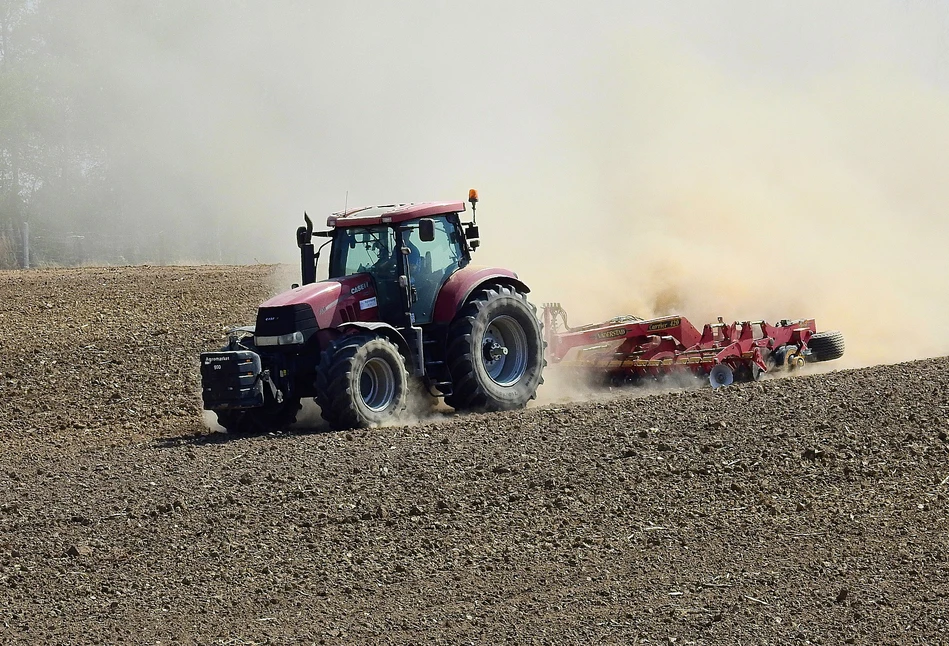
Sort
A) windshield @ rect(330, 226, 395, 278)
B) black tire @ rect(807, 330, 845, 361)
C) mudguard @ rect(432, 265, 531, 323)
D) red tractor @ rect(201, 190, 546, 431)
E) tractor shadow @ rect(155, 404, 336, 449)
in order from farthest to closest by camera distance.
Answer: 1. black tire @ rect(807, 330, 845, 361)
2. mudguard @ rect(432, 265, 531, 323)
3. windshield @ rect(330, 226, 395, 278)
4. tractor shadow @ rect(155, 404, 336, 449)
5. red tractor @ rect(201, 190, 546, 431)

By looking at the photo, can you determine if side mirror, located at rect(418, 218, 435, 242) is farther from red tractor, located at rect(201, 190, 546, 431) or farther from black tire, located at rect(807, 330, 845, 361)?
black tire, located at rect(807, 330, 845, 361)

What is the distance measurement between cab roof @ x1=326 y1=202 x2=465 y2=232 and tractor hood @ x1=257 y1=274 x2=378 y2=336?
536 millimetres

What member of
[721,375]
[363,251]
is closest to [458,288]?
[363,251]

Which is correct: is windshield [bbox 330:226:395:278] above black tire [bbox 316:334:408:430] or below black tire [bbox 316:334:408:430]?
above

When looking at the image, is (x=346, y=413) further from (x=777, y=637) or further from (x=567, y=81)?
(x=567, y=81)

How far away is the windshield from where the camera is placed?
12.0 metres

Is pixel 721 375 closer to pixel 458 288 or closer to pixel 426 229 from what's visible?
pixel 458 288

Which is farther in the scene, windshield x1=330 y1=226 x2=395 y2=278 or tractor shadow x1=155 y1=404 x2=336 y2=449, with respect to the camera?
windshield x1=330 y1=226 x2=395 y2=278

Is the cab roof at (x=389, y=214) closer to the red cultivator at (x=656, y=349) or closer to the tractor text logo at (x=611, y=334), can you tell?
the red cultivator at (x=656, y=349)

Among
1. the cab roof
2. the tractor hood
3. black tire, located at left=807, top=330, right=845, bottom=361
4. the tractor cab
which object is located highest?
the cab roof

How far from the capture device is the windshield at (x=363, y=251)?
39.5 ft

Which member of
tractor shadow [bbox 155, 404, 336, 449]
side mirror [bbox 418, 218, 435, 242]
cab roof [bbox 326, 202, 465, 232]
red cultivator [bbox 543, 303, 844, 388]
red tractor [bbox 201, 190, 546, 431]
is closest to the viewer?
red tractor [bbox 201, 190, 546, 431]

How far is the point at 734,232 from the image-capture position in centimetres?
1777

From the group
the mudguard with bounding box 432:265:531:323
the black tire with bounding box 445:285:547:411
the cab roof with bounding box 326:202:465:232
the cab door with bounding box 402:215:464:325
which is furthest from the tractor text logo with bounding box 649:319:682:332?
the cab roof with bounding box 326:202:465:232
